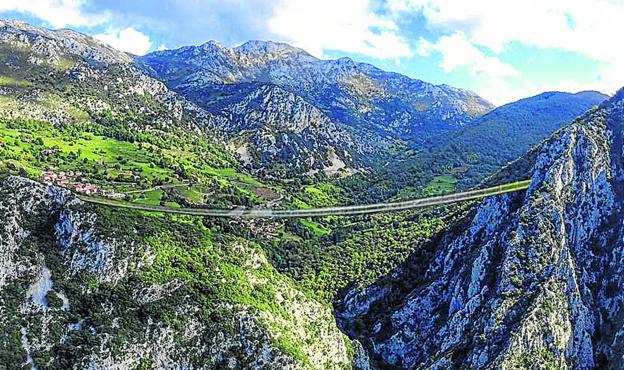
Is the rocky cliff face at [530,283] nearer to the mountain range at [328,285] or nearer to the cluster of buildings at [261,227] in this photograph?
the mountain range at [328,285]

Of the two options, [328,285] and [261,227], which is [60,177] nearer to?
[261,227]

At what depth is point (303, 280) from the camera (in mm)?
117125

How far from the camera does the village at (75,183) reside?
118 metres

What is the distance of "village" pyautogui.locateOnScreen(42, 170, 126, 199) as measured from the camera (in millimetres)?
118312

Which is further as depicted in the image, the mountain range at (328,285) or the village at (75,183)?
the village at (75,183)

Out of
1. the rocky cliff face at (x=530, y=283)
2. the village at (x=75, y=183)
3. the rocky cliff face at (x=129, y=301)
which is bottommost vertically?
the rocky cliff face at (x=530, y=283)

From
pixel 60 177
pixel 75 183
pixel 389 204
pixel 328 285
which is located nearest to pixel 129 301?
pixel 328 285

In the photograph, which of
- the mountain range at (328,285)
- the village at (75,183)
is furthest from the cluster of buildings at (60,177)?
the mountain range at (328,285)

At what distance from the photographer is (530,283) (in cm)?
8475

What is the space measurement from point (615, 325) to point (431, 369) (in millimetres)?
28312

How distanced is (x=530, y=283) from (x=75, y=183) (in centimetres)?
9391

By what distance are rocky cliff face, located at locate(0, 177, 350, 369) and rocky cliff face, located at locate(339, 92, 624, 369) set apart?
15.5 meters

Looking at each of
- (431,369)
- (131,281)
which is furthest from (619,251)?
(131,281)

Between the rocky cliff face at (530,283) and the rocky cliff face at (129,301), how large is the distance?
1550 centimetres
